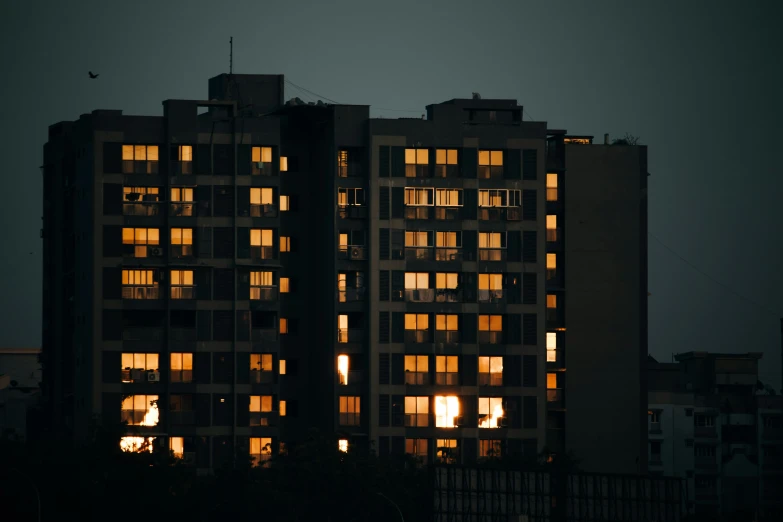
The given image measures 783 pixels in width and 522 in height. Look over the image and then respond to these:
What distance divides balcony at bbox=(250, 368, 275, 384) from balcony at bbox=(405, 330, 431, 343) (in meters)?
9.81

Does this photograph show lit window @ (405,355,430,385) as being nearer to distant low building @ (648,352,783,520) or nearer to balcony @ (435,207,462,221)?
balcony @ (435,207,462,221)

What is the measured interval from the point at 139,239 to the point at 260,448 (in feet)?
55.3

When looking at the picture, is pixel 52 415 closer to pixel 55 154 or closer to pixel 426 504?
pixel 55 154

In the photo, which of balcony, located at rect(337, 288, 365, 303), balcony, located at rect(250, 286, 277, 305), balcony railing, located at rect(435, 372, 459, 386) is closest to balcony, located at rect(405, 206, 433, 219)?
balcony, located at rect(337, 288, 365, 303)

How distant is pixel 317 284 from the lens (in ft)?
428

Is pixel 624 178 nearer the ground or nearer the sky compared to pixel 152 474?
nearer the sky

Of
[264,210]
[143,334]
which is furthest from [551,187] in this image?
[143,334]

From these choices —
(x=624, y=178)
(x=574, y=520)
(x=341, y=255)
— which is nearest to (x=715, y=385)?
(x=624, y=178)

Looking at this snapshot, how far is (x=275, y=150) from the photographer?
127 m

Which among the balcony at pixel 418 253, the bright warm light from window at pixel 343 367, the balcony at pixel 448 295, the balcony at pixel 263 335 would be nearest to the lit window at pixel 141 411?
the balcony at pixel 263 335

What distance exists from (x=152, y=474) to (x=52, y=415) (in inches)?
1175

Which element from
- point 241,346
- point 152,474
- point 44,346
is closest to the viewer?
point 152,474

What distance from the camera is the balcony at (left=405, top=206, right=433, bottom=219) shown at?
127750 mm

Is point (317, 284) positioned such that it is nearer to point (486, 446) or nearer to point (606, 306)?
point (486, 446)
